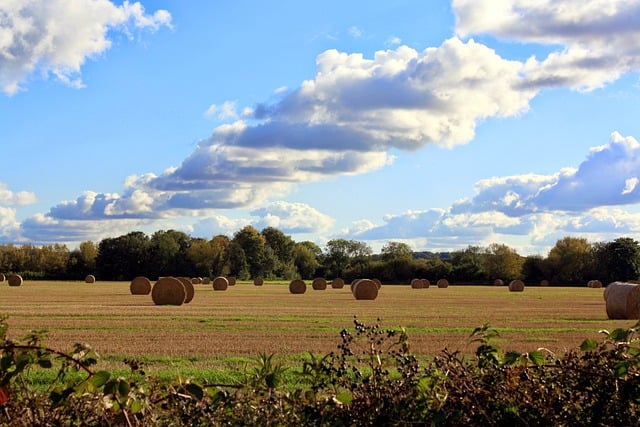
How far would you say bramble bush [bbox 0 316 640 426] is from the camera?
4.47 m

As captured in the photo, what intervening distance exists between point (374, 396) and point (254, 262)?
4778 inches

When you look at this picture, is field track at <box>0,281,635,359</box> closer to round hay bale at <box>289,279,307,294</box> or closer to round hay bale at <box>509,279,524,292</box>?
round hay bale at <box>289,279,307,294</box>

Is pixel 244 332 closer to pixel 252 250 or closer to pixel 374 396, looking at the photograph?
pixel 374 396

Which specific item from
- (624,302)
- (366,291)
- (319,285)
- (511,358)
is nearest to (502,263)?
(319,285)

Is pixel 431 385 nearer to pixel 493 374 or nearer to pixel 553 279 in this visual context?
pixel 493 374

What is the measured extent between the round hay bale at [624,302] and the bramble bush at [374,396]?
25.7 meters

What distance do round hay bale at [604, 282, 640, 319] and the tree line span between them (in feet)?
252

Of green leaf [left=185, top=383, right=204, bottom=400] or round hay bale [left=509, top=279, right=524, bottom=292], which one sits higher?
green leaf [left=185, top=383, right=204, bottom=400]

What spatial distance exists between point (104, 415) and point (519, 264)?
117598 mm

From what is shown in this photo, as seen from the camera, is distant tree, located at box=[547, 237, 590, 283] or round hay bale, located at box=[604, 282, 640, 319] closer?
round hay bale, located at box=[604, 282, 640, 319]

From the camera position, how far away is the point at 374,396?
15.0 ft

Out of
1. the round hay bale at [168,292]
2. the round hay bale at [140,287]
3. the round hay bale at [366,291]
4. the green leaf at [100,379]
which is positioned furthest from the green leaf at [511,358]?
the round hay bale at [140,287]

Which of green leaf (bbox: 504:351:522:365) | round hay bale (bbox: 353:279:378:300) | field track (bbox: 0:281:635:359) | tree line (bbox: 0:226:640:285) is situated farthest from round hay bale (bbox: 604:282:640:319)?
tree line (bbox: 0:226:640:285)

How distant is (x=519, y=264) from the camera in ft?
385
